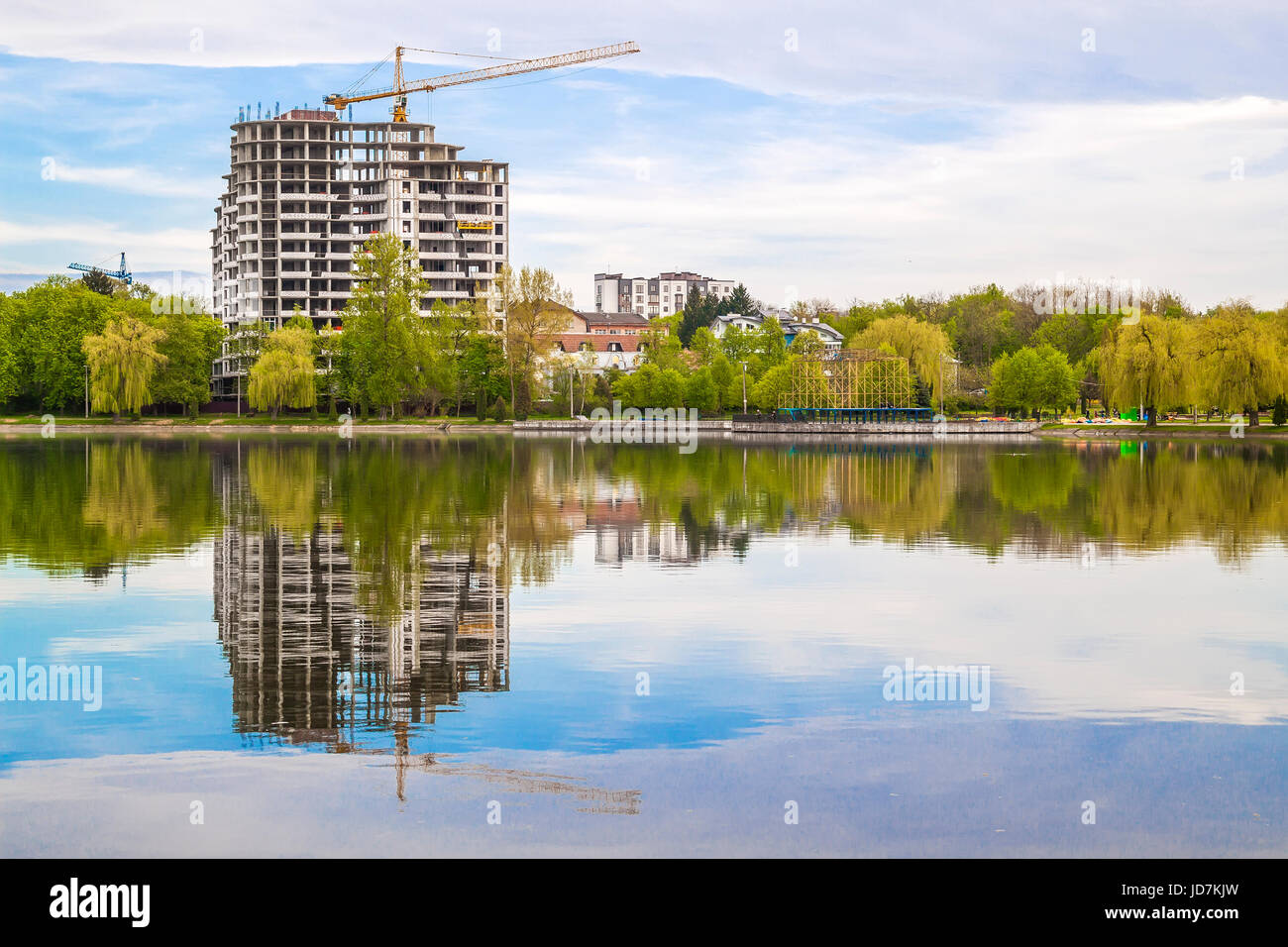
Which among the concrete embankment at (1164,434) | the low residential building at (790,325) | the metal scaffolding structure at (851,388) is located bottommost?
the concrete embankment at (1164,434)

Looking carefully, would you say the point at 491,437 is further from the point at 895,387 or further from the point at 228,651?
the point at 228,651

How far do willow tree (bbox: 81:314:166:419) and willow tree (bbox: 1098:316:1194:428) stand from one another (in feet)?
250

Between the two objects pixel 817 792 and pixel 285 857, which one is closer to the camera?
pixel 285 857

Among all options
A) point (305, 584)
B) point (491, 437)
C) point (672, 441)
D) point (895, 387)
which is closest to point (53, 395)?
point (491, 437)

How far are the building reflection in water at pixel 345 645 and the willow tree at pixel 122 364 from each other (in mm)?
91567

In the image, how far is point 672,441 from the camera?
3548 inches

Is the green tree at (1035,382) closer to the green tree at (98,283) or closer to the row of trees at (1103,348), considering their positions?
the row of trees at (1103,348)

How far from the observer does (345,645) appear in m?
14.4

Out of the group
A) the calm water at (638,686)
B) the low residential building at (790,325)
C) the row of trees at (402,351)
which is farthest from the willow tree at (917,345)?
the calm water at (638,686)

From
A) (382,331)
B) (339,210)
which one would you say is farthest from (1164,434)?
(339,210)

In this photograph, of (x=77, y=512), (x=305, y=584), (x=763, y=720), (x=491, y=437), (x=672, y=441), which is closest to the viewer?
Result: (x=763, y=720)

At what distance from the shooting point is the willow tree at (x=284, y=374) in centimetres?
10731
